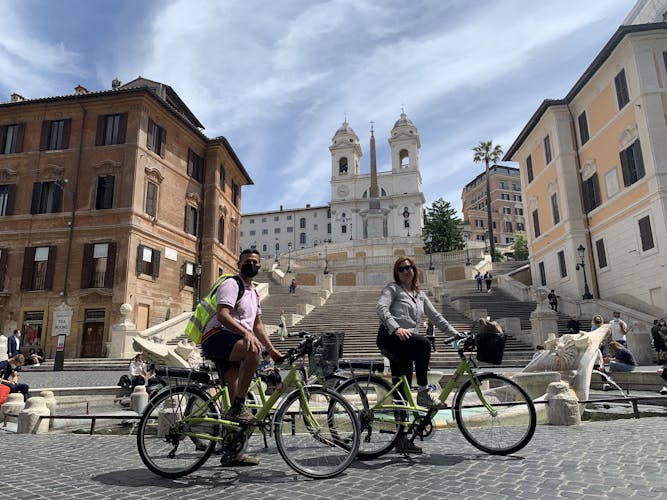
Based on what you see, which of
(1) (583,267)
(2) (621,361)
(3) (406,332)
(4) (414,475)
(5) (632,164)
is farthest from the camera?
(1) (583,267)

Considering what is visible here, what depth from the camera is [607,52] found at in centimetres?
2336

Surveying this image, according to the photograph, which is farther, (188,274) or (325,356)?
(188,274)

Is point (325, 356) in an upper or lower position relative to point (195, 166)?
lower

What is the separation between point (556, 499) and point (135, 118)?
29.0 meters

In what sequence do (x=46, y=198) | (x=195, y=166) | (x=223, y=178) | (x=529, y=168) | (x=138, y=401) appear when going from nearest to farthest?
1. (x=138, y=401)
2. (x=46, y=198)
3. (x=195, y=166)
4. (x=529, y=168)
5. (x=223, y=178)

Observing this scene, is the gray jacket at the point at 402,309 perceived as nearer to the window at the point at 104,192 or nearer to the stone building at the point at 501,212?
the window at the point at 104,192

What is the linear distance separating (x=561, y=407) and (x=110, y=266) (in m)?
24.3

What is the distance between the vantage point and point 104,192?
87.9ft

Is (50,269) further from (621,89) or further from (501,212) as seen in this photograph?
(501,212)

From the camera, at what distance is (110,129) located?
27594mm

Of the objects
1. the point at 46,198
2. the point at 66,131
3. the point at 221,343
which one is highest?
the point at 66,131

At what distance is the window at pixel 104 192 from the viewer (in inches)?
1045

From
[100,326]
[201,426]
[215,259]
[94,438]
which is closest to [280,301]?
[215,259]

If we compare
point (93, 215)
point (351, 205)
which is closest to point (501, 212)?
point (351, 205)
